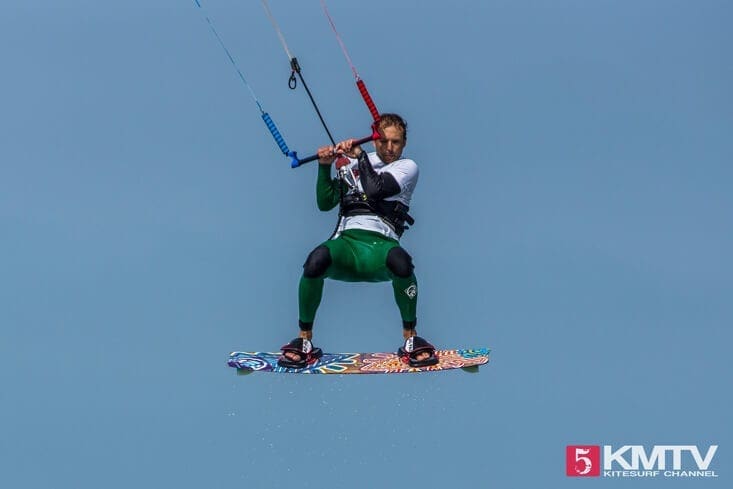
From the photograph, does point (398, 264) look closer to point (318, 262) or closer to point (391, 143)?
point (318, 262)

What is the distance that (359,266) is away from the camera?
44.4ft

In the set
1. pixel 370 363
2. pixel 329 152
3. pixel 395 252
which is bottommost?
pixel 370 363

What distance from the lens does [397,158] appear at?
13.9 metres

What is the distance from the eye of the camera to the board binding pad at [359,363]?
13875mm

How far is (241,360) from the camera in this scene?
1421 cm

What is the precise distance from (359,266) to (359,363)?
123 centimetres

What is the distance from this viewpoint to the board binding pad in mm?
13875

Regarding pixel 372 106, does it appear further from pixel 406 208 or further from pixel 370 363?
pixel 370 363

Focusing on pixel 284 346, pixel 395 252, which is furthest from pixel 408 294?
pixel 284 346

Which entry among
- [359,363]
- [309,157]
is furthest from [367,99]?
[359,363]

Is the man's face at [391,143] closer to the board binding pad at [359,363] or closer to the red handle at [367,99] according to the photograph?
the red handle at [367,99]

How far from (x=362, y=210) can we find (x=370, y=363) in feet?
5.10

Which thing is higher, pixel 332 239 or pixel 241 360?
pixel 332 239

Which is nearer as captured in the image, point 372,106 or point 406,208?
point 372,106
